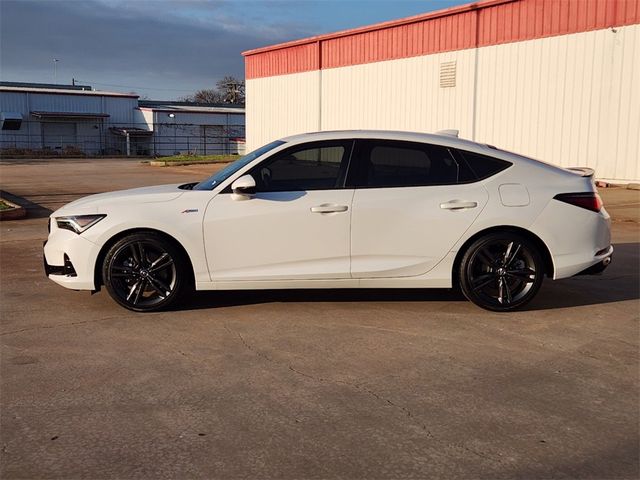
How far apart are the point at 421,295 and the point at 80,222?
10.9 feet

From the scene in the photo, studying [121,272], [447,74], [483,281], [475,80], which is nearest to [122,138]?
[447,74]

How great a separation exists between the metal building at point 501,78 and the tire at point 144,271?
1521cm

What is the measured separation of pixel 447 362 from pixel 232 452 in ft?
6.39

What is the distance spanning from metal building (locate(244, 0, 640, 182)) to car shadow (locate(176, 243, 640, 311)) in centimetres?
1191

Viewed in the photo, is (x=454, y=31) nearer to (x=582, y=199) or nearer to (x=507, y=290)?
(x=582, y=199)

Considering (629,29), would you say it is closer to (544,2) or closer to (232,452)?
(544,2)

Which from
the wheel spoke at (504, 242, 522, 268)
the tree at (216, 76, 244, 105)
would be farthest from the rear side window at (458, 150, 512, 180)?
the tree at (216, 76, 244, 105)

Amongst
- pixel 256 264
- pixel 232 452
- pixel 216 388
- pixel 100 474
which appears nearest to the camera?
pixel 100 474

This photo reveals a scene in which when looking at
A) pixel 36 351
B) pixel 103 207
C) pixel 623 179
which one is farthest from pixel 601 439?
pixel 623 179

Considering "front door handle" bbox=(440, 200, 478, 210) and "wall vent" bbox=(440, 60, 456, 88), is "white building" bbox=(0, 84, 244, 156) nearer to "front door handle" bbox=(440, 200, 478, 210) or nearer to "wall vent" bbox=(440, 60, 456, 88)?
"wall vent" bbox=(440, 60, 456, 88)

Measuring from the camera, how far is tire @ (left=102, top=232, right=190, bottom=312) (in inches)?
230

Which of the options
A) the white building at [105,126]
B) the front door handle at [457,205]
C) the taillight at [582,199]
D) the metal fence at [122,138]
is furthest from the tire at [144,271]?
the white building at [105,126]

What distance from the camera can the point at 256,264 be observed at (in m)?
5.89

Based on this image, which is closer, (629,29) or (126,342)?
(126,342)
